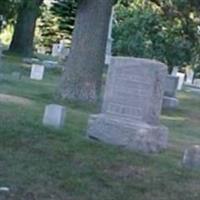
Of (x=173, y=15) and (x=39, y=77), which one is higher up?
(x=173, y=15)

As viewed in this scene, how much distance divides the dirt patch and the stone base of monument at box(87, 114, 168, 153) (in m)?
2.84

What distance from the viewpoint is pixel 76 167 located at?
827 centimetres

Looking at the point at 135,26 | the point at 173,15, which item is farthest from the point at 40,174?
the point at 135,26

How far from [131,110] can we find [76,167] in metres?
2.35

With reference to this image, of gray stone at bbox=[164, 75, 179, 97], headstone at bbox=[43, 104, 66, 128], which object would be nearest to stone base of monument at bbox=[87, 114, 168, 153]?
headstone at bbox=[43, 104, 66, 128]

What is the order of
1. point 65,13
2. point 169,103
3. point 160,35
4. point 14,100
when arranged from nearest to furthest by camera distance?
point 14,100 → point 169,103 → point 160,35 → point 65,13

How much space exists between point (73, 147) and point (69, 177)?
157cm

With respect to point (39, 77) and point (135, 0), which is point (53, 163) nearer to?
point (39, 77)

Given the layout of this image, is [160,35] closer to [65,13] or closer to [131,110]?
[65,13]

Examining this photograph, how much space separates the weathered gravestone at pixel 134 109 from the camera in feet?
33.4

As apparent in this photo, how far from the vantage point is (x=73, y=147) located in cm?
934

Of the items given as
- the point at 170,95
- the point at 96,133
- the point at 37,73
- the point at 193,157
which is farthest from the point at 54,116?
the point at 37,73

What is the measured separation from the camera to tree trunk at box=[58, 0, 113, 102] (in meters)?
14.8

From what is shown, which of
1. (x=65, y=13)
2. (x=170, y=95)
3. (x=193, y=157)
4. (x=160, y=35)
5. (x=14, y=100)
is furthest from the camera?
(x=65, y=13)
